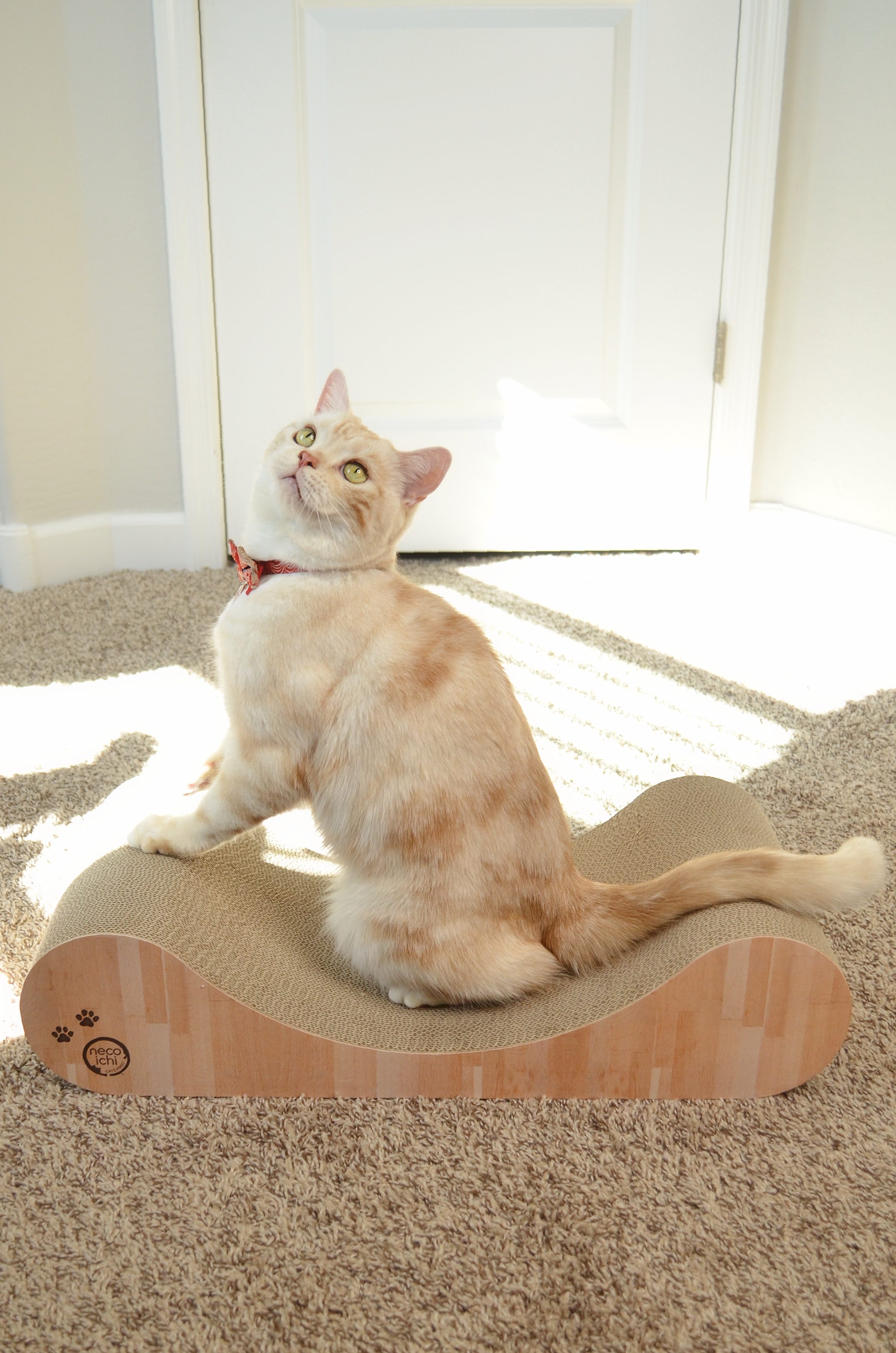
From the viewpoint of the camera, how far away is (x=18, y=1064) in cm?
111

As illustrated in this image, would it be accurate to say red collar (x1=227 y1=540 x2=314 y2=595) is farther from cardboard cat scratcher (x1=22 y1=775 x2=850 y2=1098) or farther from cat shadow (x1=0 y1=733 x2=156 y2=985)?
cat shadow (x1=0 y1=733 x2=156 y2=985)

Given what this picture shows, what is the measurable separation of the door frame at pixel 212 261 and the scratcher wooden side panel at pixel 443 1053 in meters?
1.87

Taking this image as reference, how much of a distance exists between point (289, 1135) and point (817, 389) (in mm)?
2331

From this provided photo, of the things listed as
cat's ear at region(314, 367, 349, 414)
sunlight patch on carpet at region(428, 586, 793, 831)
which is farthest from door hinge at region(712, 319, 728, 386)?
cat's ear at region(314, 367, 349, 414)

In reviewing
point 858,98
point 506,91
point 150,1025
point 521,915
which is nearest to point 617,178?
point 506,91

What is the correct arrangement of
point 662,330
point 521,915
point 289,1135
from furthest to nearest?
point 662,330, point 521,915, point 289,1135

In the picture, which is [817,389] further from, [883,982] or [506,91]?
[883,982]

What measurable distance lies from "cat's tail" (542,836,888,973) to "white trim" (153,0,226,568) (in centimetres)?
186

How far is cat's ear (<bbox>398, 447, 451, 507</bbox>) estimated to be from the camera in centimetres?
118

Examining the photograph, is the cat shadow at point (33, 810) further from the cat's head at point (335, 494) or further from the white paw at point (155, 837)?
the cat's head at point (335, 494)

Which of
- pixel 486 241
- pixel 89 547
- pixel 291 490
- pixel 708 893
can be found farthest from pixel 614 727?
pixel 89 547

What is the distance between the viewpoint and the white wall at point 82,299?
95.3 inches

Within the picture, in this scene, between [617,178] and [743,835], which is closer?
[743,835]

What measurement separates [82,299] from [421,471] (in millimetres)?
1757
